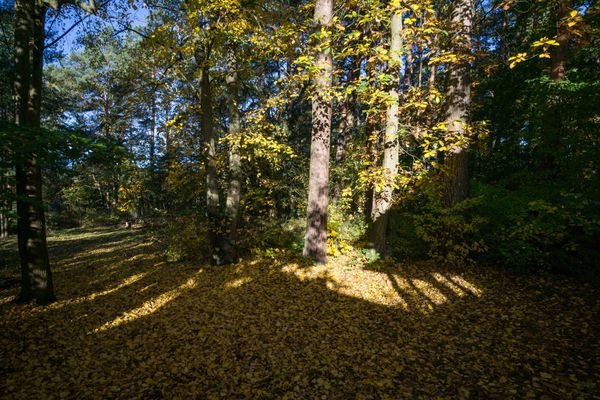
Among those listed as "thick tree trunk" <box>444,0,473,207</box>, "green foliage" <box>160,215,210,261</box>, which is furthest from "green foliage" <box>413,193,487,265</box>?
"green foliage" <box>160,215,210,261</box>

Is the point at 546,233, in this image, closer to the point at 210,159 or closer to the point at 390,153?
the point at 390,153

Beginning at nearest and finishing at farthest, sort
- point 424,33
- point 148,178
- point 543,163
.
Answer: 1. point 424,33
2. point 543,163
3. point 148,178

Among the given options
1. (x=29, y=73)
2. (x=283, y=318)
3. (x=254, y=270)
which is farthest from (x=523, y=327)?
(x=29, y=73)

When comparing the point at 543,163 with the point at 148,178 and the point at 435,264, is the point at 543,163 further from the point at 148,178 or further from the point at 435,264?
the point at 148,178

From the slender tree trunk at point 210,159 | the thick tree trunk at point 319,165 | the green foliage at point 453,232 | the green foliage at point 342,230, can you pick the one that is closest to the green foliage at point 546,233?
the green foliage at point 453,232

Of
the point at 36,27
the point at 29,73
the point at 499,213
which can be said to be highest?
the point at 36,27

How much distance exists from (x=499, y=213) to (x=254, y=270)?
6528 millimetres

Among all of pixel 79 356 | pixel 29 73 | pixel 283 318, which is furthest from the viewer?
pixel 29 73

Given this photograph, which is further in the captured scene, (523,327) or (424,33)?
(424,33)

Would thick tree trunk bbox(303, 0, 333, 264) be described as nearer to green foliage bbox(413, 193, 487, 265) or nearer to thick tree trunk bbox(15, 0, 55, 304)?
green foliage bbox(413, 193, 487, 265)

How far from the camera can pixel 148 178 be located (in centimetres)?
1877

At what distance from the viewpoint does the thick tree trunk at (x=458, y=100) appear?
23.2 feet

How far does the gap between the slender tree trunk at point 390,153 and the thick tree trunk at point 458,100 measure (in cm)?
129

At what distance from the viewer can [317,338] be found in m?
4.59
